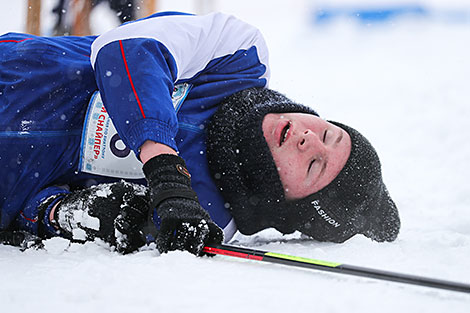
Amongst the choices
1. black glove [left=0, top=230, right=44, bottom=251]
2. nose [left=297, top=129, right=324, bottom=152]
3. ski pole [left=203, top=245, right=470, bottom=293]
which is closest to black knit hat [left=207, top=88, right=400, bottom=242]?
nose [left=297, top=129, right=324, bottom=152]

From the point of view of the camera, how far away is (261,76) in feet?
6.47

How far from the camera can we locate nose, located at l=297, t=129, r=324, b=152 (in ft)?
5.62

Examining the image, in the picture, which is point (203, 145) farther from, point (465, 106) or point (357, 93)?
point (357, 93)

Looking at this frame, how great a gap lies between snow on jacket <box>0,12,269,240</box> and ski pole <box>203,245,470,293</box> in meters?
0.33

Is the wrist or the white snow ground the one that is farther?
the wrist

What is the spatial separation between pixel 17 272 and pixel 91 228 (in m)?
0.29

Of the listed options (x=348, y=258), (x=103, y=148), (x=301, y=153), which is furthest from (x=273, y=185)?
(x=103, y=148)

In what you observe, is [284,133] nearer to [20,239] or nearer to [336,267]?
[336,267]

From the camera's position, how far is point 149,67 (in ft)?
4.87

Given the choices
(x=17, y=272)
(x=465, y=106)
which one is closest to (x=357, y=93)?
(x=465, y=106)

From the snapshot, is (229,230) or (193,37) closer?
(193,37)

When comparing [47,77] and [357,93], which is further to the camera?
[357,93]

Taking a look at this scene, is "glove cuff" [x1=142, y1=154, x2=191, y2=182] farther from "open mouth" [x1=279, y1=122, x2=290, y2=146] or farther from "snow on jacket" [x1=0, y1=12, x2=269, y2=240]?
"open mouth" [x1=279, y1=122, x2=290, y2=146]

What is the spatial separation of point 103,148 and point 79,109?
0.16m
